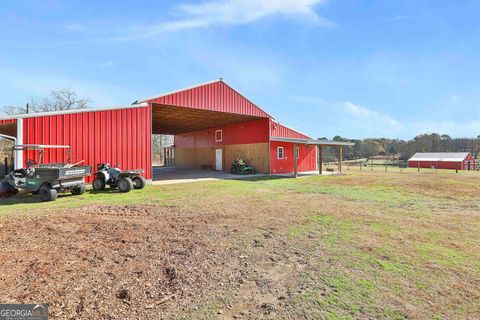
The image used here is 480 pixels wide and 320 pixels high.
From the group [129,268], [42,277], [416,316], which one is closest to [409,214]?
[416,316]

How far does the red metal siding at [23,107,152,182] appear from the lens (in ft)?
34.4

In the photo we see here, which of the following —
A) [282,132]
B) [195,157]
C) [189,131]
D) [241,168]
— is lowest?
[241,168]

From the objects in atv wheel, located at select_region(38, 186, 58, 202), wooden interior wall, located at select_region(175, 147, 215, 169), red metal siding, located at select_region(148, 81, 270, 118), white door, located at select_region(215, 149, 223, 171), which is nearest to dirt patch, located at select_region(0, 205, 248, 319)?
atv wheel, located at select_region(38, 186, 58, 202)

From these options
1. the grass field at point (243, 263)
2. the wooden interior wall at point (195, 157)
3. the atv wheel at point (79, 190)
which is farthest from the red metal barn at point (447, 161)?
the atv wheel at point (79, 190)

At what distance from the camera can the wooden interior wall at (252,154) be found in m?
19.2

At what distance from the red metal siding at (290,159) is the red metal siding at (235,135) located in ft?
4.56

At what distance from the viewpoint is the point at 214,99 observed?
15.9m

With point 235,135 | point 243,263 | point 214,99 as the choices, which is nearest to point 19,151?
point 214,99

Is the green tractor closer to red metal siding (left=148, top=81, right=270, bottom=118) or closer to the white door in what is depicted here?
the white door

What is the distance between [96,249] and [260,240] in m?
2.75

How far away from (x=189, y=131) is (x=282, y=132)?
12020 mm

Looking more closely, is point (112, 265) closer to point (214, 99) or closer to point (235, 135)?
point (214, 99)

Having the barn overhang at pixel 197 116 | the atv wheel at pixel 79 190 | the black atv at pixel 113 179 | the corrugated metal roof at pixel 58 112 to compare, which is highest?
the barn overhang at pixel 197 116

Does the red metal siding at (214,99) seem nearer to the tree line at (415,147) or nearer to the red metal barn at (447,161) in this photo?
the red metal barn at (447,161)
